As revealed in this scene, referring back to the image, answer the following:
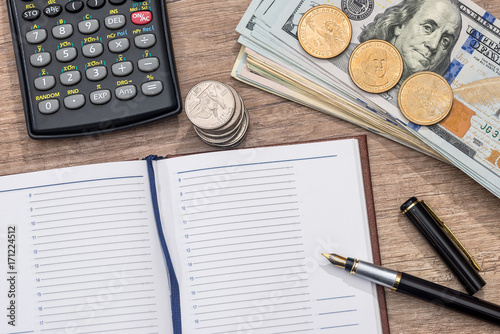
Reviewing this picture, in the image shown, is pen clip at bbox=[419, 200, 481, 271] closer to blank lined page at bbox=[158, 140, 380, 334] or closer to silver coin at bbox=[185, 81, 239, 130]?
blank lined page at bbox=[158, 140, 380, 334]

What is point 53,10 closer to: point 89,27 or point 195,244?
point 89,27

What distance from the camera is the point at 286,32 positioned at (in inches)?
23.2

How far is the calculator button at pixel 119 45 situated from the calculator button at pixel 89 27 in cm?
3

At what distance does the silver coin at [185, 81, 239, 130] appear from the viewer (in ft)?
1.78

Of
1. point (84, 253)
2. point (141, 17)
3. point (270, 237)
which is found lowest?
point (84, 253)

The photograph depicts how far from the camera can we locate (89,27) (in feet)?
1.93

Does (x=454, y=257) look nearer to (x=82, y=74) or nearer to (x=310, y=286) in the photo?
(x=310, y=286)

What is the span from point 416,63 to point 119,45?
13.4 inches

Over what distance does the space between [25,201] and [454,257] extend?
0.50 m

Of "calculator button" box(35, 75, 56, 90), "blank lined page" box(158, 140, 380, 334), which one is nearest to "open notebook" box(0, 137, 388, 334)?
"blank lined page" box(158, 140, 380, 334)

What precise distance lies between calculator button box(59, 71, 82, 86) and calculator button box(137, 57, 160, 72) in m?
0.07

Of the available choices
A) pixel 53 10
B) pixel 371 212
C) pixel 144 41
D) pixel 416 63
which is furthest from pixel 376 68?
pixel 53 10

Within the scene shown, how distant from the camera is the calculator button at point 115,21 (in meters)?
0.59

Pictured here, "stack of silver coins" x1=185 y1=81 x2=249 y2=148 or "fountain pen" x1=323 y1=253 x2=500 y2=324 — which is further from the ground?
"stack of silver coins" x1=185 y1=81 x2=249 y2=148
